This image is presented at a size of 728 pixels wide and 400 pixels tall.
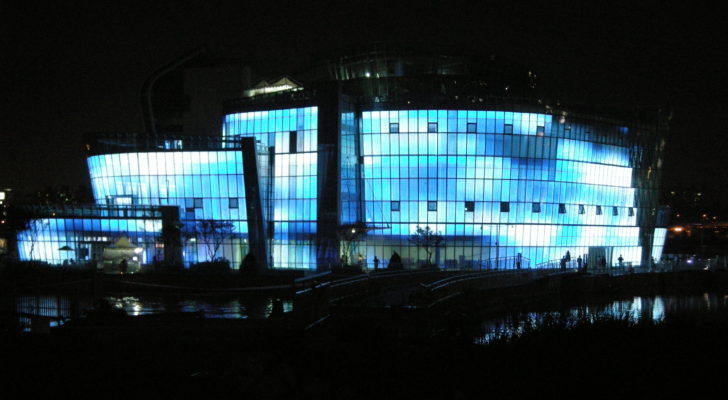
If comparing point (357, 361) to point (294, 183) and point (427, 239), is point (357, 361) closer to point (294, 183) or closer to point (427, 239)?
point (427, 239)

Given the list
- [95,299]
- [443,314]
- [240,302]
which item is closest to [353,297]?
[443,314]

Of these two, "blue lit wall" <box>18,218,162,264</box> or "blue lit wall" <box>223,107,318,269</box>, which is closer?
"blue lit wall" <box>18,218,162,264</box>

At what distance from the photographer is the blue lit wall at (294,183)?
7112 cm

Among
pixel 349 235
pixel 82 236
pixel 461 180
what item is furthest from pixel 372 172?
pixel 82 236

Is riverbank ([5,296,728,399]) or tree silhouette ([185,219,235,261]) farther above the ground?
riverbank ([5,296,728,399])

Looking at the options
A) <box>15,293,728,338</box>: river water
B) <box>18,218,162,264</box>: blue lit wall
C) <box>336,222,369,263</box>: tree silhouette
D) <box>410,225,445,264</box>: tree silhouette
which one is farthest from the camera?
<box>410,225,445,264</box>: tree silhouette

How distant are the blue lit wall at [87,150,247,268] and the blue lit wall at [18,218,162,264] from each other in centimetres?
352

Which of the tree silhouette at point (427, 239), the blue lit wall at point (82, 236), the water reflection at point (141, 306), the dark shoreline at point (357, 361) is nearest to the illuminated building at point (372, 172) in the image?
the tree silhouette at point (427, 239)

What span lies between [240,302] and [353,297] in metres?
5.73

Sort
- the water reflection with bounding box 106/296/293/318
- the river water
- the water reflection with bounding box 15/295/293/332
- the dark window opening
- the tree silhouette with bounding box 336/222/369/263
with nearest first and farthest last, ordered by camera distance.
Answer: the water reflection with bounding box 15/295/293/332, the river water, the water reflection with bounding box 106/296/293/318, the tree silhouette with bounding box 336/222/369/263, the dark window opening

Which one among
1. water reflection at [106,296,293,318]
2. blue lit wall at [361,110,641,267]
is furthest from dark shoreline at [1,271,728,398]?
blue lit wall at [361,110,641,267]

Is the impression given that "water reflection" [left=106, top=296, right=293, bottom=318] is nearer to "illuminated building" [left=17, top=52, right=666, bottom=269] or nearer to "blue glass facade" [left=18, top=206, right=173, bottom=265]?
"blue glass facade" [left=18, top=206, right=173, bottom=265]

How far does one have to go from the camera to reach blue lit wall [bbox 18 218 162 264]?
66.7m

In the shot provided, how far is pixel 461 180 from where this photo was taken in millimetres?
72250
